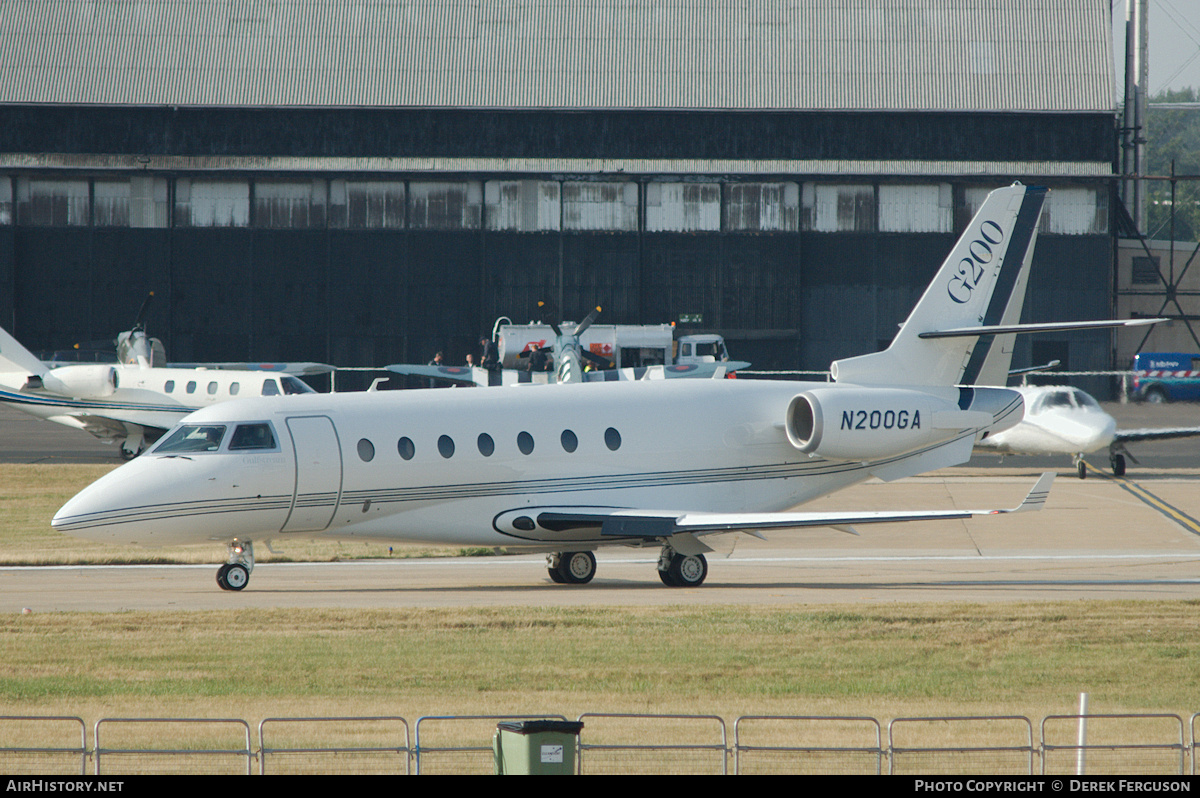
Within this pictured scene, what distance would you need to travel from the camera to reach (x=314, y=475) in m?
19.3

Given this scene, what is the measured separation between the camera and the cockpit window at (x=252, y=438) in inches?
752

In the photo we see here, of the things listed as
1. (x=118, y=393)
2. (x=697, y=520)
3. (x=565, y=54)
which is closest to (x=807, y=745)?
(x=697, y=520)

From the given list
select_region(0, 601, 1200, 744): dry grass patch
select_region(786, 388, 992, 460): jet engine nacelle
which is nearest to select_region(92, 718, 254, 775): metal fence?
select_region(0, 601, 1200, 744): dry grass patch

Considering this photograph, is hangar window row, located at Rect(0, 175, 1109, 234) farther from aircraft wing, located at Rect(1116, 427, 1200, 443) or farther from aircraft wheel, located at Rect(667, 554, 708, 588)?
aircraft wheel, located at Rect(667, 554, 708, 588)

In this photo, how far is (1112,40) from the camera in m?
63.8

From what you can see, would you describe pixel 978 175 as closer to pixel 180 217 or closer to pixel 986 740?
pixel 180 217

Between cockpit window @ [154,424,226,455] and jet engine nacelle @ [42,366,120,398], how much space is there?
24460mm

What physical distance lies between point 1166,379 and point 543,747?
63726 mm

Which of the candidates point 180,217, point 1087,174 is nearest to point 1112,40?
point 1087,174

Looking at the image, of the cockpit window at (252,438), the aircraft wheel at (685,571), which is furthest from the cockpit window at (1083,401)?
the cockpit window at (252,438)

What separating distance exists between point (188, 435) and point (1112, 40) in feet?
184

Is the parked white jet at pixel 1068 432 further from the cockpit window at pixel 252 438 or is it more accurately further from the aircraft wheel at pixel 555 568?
the cockpit window at pixel 252 438

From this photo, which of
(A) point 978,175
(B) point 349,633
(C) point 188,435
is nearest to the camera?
(B) point 349,633

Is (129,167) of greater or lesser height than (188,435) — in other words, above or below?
above
